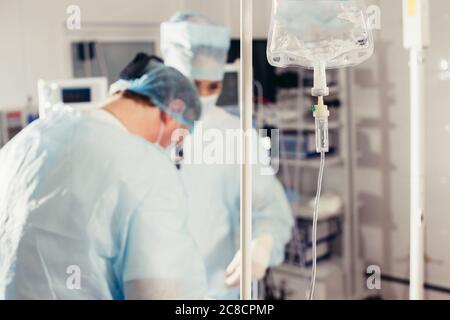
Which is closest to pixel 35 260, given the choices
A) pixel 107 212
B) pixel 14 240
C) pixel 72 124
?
pixel 14 240

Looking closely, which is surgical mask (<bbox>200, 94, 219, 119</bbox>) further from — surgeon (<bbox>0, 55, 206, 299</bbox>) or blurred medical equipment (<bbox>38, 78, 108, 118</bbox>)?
blurred medical equipment (<bbox>38, 78, 108, 118</bbox>)

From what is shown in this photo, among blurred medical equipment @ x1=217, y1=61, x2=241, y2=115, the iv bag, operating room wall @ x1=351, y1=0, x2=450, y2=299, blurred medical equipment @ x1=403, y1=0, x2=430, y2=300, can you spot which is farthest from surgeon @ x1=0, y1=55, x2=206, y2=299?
operating room wall @ x1=351, y1=0, x2=450, y2=299

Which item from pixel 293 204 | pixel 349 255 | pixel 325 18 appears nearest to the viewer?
pixel 325 18

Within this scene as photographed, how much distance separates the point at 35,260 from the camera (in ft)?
4.42

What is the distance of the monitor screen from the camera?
138 cm

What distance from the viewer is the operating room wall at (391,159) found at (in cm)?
154

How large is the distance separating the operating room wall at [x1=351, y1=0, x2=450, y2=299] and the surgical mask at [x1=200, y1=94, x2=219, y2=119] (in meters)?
0.56

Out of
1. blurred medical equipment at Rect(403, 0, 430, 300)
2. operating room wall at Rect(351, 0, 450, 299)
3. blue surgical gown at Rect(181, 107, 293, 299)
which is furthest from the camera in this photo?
operating room wall at Rect(351, 0, 450, 299)

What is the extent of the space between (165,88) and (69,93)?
25 centimetres

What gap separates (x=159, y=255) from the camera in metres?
1.37

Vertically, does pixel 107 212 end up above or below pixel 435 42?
below
